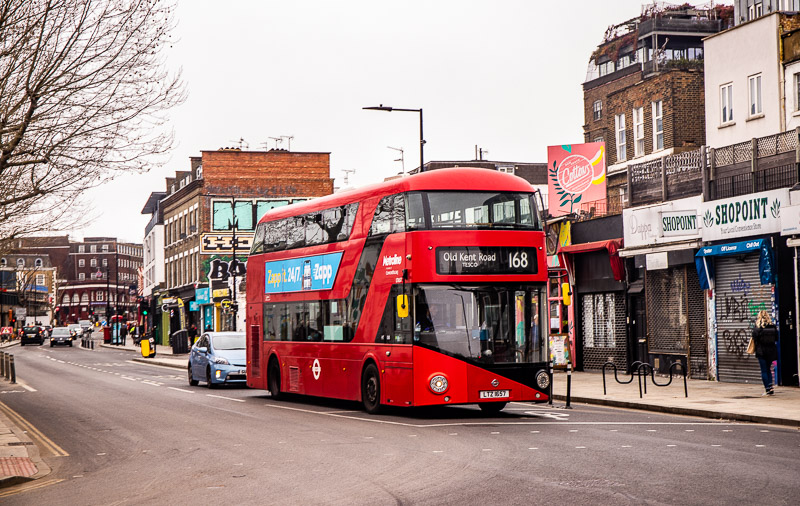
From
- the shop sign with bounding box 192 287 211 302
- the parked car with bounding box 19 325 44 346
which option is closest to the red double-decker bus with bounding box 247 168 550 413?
the shop sign with bounding box 192 287 211 302

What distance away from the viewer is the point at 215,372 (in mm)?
31031

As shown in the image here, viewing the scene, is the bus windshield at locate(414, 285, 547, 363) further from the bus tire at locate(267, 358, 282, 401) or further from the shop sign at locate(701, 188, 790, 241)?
the shop sign at locate(701, 188, 790, 241)

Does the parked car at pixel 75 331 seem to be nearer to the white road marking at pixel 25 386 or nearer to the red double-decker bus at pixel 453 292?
the white road marking at pixel 25 386

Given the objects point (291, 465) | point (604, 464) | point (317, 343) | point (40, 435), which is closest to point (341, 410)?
point (317, 343)

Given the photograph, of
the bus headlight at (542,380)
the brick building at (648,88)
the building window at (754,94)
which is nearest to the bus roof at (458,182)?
the bus headlight at (542,380)

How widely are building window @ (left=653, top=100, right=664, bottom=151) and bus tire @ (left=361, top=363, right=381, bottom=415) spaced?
26.1 meters

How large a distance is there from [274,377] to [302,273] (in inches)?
138

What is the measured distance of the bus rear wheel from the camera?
25758 millimetres

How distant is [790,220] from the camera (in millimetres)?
23797

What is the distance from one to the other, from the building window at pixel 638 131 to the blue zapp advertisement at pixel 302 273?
23589 mm

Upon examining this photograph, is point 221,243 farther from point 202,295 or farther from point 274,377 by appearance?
point 274,377

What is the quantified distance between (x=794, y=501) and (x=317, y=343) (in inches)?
574

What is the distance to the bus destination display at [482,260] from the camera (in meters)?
18.9

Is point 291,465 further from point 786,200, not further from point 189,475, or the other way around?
point 786,200
